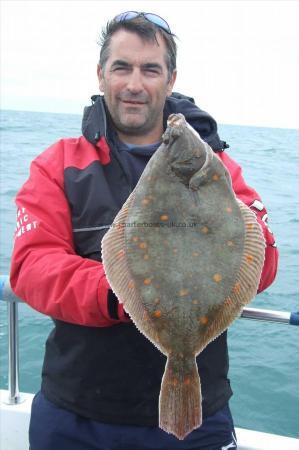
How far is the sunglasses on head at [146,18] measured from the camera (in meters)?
2.85

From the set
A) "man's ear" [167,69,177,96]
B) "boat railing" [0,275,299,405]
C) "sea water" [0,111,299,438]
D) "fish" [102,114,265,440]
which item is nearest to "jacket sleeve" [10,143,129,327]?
"fish" [102,114,265,440]

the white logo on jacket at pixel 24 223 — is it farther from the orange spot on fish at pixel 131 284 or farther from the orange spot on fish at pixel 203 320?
the orange spot on fish at pixel 203 320

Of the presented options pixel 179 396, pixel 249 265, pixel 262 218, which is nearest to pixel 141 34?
pixel 262 218

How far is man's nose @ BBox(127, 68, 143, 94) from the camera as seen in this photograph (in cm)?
268

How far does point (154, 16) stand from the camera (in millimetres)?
2928

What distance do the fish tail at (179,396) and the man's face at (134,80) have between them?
54.1 inches

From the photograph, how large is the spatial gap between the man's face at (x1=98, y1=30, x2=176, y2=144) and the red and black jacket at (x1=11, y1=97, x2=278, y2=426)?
0.20 meters

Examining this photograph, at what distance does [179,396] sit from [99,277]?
0.60 m

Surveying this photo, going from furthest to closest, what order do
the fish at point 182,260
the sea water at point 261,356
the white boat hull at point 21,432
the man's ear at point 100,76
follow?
1. the sea water at point 261,356
2. the white boat hull at point 21,432
3. the man's ear at point 100,76
4. the fish at point 182,260

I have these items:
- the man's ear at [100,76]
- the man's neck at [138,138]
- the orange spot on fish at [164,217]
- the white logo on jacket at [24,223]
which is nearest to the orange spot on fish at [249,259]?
the orange spot on fish at [164,217]

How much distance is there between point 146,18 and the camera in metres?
2.86

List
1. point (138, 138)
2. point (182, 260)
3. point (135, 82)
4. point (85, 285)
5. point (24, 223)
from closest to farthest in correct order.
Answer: point (182, 260) → point (85, 285) → point (24, 223) → point (135, 82) → point (138, 138)

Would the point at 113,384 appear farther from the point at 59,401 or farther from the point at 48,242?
the point at 48,242

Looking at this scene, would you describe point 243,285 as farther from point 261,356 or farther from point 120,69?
point 261,356
